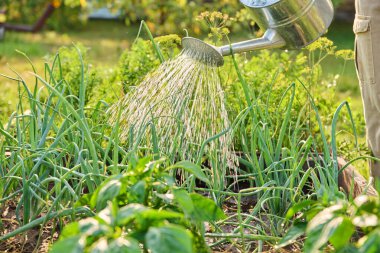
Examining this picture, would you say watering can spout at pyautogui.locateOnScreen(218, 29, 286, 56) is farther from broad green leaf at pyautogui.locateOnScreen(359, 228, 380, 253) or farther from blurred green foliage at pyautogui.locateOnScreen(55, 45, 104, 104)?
broad green leaf at pyautogui.locateOnScreen(359, 228, 380, 253)

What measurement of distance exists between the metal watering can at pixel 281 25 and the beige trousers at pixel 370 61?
15 cm

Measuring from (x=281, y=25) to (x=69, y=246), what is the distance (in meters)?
1.27

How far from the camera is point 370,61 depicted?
2.55m

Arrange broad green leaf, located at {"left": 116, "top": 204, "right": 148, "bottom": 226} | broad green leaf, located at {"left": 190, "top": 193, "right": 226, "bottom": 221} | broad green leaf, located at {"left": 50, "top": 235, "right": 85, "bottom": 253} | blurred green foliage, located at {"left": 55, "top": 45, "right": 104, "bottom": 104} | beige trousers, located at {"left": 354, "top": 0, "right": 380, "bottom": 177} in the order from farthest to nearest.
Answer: blurred green foliage, located at {"left": 55, "top": 45, "right": 104, "bottom": 104}
beige trousers, located at {"left": 354, "top": 0, "right": 380, "bottom": 177}
broad green leaf, located at {"left": 190, "top": 193, "right": 226, "bottom": 221}
broad green leaf, located at {"left": 116, "top": 204, "right": 148, "bottom": 226}
broad green leaf, located at {"left": 50, "top": 235, "right": 85, "bottom": 253}

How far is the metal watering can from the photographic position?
2311mm

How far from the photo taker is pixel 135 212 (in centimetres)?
137

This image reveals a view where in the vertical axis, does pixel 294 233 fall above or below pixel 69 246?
below

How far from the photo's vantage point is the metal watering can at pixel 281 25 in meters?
2.31

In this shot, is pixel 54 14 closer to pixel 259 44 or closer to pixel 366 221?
pixel 259 44

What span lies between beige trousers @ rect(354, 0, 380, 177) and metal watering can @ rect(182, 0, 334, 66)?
0.15 m

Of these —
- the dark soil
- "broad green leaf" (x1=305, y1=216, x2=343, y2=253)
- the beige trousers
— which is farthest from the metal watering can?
"broad green leaf" (x1=305, y1=216, x2=343, y2=253)

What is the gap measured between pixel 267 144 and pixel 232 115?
253 mm

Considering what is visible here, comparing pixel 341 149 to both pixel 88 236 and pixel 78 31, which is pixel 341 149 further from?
pixel 78 31

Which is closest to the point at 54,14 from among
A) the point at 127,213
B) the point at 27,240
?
the point at 27,240
